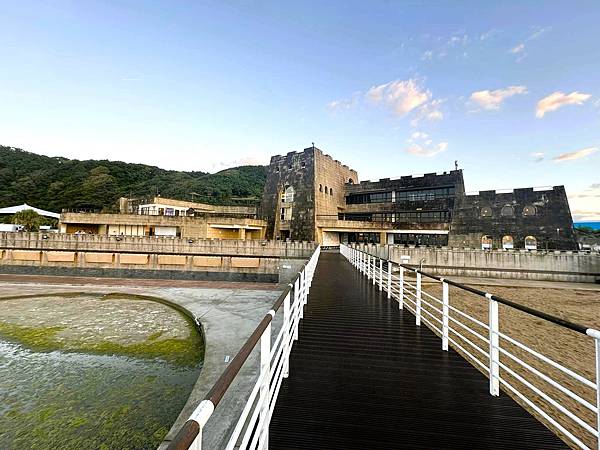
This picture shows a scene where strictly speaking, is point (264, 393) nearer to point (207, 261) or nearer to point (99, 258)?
point (207, 261)

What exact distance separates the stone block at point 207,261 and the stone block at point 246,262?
931 mm

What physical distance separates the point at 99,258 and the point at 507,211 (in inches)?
1239

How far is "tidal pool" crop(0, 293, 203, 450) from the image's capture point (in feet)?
13.5

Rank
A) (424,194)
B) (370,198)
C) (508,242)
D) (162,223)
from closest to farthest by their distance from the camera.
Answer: (508,242) → (162,223) → (424,194) → (370,198)

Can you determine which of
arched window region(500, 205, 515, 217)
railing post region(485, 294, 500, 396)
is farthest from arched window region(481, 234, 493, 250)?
railing post region(485, 294, 500, 396)

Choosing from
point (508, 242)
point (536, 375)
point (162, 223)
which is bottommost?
point (536, 375)

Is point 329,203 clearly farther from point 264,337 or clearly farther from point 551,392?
point 264,337

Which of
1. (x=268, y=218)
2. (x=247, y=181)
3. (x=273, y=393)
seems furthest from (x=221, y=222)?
(x=247, y=181)

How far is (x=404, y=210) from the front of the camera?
99.7 ft

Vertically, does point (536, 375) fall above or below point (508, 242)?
below

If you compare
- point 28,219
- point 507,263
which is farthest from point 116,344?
point 28,219

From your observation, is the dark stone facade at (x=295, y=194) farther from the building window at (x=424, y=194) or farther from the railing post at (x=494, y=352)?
the railing post at (x=494, y=352)

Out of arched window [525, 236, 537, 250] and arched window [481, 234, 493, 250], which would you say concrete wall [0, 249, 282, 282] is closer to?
arched window [481, 234, 493, 250]

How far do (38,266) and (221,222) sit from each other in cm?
1346
